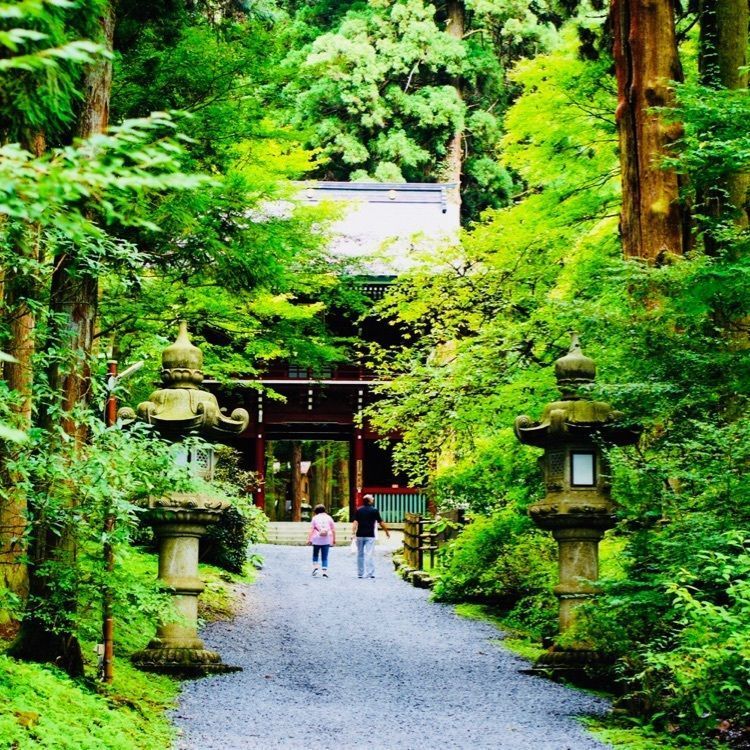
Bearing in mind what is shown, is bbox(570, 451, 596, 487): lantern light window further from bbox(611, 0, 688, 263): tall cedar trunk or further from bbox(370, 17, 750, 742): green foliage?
bbox(611, 0, 688, 263): tall cedar trunk

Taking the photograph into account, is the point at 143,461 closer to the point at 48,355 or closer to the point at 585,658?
the point at 48,355

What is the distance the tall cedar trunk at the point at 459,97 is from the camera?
32031 millimetres

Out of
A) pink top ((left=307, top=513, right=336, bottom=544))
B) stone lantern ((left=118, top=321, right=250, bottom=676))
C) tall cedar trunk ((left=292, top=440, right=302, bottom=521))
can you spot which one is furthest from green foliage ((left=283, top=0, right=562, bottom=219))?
stone lantern ((left=118, top=321, right=250, bottom=676))

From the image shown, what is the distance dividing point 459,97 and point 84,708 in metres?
29.1


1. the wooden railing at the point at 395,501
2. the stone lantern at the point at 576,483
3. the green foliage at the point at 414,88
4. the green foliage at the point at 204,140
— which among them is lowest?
the wooden railing at the point at 395,501

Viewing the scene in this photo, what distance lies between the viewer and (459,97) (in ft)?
107

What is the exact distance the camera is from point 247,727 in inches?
267

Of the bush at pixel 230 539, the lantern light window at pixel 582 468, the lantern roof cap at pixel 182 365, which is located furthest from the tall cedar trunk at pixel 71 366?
the bush at pixel 230 539

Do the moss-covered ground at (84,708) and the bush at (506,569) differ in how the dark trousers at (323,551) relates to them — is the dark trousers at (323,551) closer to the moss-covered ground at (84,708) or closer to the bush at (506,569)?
the bush at (506,569)

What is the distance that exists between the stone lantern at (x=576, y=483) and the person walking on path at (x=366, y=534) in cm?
820

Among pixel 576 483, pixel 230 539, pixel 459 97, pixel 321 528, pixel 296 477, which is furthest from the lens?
pixel 459 97

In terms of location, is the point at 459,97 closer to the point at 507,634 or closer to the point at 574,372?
the point at 507,634

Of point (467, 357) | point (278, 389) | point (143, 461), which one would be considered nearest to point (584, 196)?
point (467, 357)

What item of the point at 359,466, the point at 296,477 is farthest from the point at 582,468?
the point at 296,477
